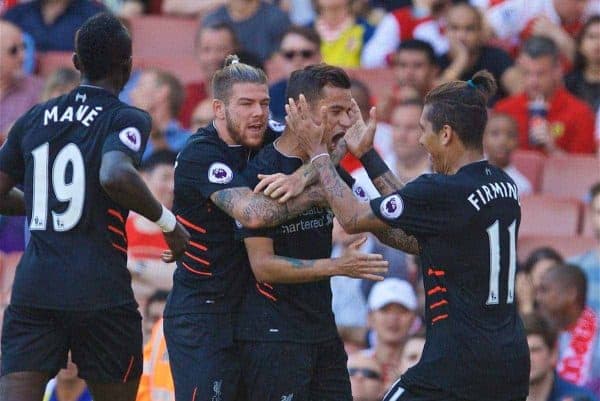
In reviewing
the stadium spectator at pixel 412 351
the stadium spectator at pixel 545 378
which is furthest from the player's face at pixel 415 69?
the stadium spectator at pixel 545 378

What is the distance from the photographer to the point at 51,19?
13.1 meters

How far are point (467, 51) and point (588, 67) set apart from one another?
103cm

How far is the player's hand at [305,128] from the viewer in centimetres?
673

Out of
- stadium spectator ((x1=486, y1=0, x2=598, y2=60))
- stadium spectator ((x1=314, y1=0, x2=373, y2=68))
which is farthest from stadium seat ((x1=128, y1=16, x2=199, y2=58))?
stadium spectator ((x1=486, y1=0, x2=598, y2=60))

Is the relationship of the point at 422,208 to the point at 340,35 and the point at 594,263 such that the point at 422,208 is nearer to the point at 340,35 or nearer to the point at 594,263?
the point at 594,263

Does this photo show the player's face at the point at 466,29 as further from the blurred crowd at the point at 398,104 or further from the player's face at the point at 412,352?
the player's face at the point at 412,352

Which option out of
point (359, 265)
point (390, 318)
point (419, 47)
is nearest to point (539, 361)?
point (390, 318)

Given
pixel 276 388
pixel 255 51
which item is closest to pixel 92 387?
pixel 276 388

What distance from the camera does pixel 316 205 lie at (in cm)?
684

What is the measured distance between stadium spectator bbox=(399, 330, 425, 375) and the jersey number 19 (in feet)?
10.3

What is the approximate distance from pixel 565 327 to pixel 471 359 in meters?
3.91

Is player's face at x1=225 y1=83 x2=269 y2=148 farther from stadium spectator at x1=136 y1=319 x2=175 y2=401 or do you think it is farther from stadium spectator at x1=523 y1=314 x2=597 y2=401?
stadium spectator at x1=523 y1=314 x2=597 y2=401

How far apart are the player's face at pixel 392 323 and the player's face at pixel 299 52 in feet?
8.64

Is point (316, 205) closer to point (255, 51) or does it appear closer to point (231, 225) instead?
point (231, 225)
